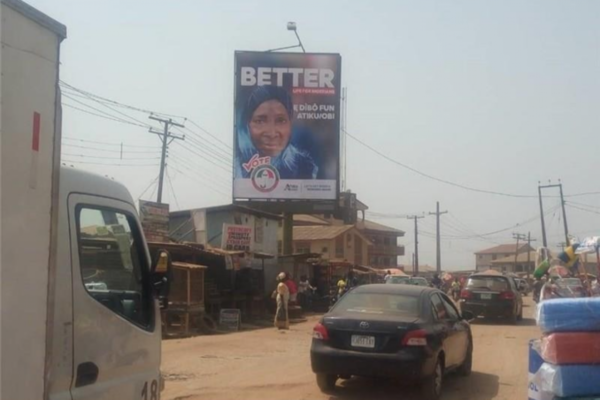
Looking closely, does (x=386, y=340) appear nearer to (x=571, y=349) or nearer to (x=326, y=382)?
(x=326, y=382)

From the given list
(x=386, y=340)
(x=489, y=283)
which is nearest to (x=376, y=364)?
(x=386, y=340)

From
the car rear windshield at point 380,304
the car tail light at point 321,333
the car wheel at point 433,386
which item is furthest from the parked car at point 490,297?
the car tail light at point 321,333

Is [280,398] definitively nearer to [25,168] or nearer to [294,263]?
[25,168]

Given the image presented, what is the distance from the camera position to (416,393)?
388 inches

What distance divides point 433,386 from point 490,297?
15258 mm

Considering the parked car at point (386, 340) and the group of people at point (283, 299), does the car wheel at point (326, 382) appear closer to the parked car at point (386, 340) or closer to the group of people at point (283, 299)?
the parked car at point (386, 340)

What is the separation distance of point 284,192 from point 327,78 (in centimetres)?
579

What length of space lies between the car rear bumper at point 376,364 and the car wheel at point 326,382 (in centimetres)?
43

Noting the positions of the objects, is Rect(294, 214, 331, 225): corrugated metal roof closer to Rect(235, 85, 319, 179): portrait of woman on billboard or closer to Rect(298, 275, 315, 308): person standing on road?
Rect(235, 85, 319, 179): portrait of woman on billboard

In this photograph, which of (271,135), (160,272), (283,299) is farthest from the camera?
(271,135)

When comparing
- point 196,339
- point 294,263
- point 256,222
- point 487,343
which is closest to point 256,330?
point 196,339

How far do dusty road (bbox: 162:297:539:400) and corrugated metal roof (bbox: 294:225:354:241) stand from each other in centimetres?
4097

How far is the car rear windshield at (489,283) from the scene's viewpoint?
2400 centimetres

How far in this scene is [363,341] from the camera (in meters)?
9.05
